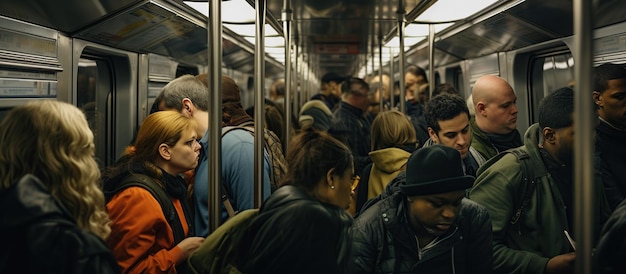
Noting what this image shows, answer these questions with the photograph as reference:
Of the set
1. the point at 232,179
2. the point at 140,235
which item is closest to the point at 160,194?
the point at 140,235

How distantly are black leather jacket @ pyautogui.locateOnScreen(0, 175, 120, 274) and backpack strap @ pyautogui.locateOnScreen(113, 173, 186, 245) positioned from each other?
2.97 ft

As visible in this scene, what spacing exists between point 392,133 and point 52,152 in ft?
6.71

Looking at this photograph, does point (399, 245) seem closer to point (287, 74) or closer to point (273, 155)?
point (273, 155)

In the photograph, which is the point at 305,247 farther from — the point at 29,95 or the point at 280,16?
the point at 280,16

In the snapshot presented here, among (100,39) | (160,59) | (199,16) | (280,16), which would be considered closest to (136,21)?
(100,39)

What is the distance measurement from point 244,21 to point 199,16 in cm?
46

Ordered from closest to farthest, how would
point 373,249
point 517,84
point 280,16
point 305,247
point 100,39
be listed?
point 305,247, point 373,249, point 100,39, point 517,84, point 280,16

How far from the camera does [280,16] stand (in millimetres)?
5770

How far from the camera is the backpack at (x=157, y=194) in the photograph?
2639mm

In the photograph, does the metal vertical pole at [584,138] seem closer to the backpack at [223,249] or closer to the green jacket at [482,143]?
the backpack at [223,249]

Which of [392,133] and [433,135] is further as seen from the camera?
[392,133]

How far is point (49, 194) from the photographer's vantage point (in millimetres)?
1734

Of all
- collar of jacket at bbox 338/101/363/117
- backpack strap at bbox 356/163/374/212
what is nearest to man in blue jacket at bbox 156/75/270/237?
backpack strap at bbox 356/163/374/212

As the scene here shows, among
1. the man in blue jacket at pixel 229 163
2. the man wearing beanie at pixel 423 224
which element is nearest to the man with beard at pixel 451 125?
the man wearing beanie at pixel 423 224
